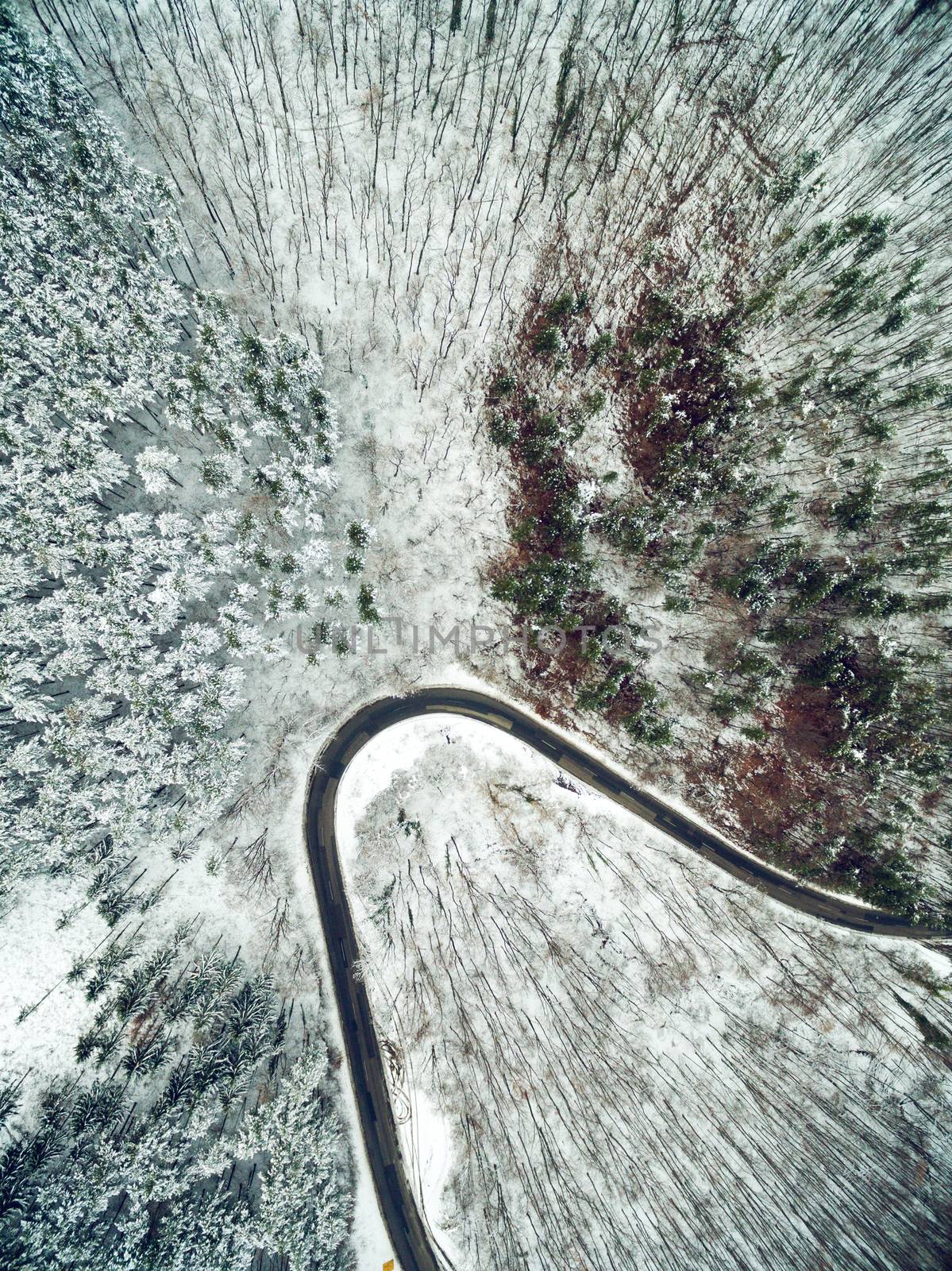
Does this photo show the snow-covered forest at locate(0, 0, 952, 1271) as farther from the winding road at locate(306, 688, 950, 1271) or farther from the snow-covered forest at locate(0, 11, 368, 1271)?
the winding road at locate(306, 688, 950, 1271)

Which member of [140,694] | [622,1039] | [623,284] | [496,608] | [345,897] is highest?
[623,284]

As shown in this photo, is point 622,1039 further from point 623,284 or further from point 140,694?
point 623,284

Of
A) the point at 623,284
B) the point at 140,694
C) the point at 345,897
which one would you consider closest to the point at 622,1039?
the point at 345,897

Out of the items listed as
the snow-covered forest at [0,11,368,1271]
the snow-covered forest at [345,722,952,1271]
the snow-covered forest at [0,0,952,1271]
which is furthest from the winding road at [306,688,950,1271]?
the snow-covered forest at [0,11,368,1271]

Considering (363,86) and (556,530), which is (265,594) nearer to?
(556,530)

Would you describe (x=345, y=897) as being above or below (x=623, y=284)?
below

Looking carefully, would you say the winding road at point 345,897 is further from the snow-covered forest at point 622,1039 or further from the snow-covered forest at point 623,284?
the snow-covered forest at point 623,284
